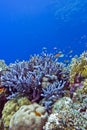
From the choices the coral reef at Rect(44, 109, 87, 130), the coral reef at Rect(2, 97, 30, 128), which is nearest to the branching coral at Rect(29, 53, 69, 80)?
the coral reef at Rect(2, 97, 30, 128)

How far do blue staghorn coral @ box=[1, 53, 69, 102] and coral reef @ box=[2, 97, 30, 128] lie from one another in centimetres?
12

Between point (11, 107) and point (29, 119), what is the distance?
83 centimetres

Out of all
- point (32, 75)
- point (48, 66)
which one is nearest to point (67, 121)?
point (32, 75)

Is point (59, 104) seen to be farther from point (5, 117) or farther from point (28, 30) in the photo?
point (28, 30)

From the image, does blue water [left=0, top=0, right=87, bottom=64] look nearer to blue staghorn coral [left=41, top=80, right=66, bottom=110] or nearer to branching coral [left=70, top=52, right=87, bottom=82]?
branching coral [left=70, top=52, right=87, bottom=82]

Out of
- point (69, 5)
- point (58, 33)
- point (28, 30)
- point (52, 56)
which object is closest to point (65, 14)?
point (69, 5)

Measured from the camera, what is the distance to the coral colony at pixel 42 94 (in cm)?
377

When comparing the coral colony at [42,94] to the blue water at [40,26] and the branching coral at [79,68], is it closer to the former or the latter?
the branching coral at [79,68]

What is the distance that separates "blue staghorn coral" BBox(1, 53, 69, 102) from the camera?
15.6 feet

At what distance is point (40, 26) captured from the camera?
336ft

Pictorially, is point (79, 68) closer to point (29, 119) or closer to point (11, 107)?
point (11, 107)

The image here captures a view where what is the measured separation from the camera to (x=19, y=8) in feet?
370

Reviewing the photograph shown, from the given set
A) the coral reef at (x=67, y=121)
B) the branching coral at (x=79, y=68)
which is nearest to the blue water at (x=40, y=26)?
the branching coral at (x=79, y=68)

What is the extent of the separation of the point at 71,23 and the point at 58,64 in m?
73.5
